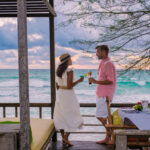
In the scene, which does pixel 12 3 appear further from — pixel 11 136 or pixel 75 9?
pixel 11 136

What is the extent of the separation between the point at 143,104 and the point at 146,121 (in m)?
0.73

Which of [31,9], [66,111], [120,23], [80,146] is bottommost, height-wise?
[80,146]

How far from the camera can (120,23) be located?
16.8 ft

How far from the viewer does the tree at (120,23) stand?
5086 millimetres

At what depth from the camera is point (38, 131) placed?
324 cm

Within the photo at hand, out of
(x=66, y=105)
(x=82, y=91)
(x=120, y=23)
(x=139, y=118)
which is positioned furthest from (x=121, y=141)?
(x=82, y=91)

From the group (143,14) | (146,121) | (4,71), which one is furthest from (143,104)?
(4,71)

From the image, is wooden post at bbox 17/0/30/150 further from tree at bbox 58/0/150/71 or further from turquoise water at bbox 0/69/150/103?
turquoise water at bbox 0/69/150/103

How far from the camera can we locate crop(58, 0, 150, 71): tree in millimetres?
5086

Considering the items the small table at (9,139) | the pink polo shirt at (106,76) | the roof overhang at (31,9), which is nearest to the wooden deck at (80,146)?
the pink polo shirt at (106,76)

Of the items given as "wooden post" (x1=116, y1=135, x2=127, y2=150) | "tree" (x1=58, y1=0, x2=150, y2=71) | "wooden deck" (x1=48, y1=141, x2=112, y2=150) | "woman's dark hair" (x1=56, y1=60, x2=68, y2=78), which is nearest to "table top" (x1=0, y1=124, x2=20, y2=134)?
"wooden post" (x1=116, y1=135, x2=127, y2=150)

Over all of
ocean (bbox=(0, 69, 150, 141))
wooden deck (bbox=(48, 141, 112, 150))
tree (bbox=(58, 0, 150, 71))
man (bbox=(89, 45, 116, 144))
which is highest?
tree (bbox=(58, 0, 150, 71))

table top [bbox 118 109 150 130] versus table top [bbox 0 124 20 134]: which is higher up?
table top [bbox 118 109 150 130]

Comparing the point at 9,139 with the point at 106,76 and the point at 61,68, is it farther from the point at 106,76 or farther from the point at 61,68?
the point at 106,76
